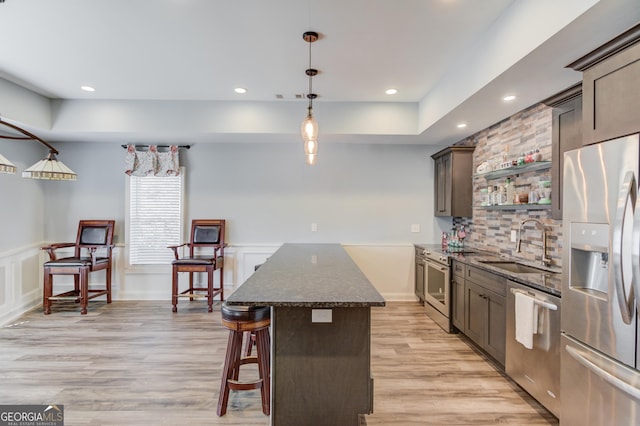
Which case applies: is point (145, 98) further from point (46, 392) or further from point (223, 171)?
point (46, 392)

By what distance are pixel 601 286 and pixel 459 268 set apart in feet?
5.72

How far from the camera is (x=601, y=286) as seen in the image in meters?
1.71

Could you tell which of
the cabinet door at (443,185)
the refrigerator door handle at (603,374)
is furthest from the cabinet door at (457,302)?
the refrigerator door handle at (603,374)

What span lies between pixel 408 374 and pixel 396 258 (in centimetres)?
236

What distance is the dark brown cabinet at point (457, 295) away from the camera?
11.0ft

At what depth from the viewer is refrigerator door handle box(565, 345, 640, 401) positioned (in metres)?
1.42

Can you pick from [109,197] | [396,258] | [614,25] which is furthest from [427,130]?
[109,197]

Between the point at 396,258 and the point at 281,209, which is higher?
the point at 281,209

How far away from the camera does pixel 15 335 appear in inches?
138

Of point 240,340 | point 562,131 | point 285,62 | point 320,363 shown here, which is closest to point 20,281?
point 240,340

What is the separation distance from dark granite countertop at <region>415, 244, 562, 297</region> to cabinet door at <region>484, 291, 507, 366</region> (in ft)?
0.72

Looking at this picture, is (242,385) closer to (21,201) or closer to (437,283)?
(437,283)

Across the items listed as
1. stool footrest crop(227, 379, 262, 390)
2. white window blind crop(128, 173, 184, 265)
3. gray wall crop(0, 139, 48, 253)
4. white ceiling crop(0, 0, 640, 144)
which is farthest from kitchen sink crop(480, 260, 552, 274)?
gray wall crop(0, 139, 48, 253)

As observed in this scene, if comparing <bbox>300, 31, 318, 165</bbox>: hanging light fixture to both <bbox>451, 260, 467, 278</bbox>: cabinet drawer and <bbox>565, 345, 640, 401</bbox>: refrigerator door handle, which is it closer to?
<bbox>451, 260, 467, 278</bbox>: cabinet drawer
